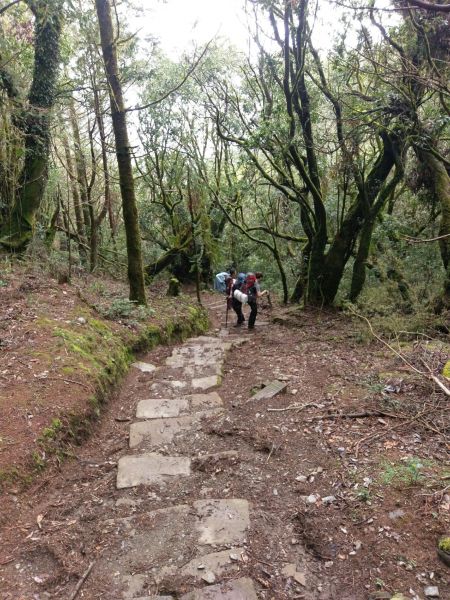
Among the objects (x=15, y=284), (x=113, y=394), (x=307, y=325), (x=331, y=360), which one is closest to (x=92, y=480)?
(x=113, y=394)

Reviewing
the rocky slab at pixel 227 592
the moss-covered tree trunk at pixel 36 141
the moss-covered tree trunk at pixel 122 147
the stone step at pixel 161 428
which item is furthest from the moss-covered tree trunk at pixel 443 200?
the moss-covered tree trunk at pixel 36 141

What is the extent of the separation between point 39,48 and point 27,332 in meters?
8.12

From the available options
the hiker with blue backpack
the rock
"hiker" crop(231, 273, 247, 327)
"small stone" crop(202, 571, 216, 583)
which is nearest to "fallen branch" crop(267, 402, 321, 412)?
the rock

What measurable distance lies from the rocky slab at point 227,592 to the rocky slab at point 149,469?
4.28 ft

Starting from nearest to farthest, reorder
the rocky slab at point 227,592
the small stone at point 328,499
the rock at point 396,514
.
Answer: the rocky slab at point 227,592, the rock at point 396,514, the small stone at point 328,499

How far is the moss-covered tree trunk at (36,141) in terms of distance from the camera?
9.89 metres

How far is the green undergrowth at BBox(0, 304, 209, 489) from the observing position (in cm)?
397

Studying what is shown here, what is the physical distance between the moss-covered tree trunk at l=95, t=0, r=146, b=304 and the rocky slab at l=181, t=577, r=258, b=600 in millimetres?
6945

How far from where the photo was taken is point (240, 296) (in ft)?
35.1

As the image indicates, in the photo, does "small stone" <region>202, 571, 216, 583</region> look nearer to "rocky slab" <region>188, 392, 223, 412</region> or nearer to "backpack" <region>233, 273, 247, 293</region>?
"rocky slab" <region>188, 392, 223, 412</region>

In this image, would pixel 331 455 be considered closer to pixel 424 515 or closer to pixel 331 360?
pixel 424 515

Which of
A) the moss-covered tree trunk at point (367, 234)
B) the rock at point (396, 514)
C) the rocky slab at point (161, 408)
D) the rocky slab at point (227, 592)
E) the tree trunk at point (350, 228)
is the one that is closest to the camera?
the rocky slab at point (227, 592)

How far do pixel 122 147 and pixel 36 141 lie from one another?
3.13 metres

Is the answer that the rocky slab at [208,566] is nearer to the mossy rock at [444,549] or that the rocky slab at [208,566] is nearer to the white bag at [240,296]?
the mossy rock at [444,549]
